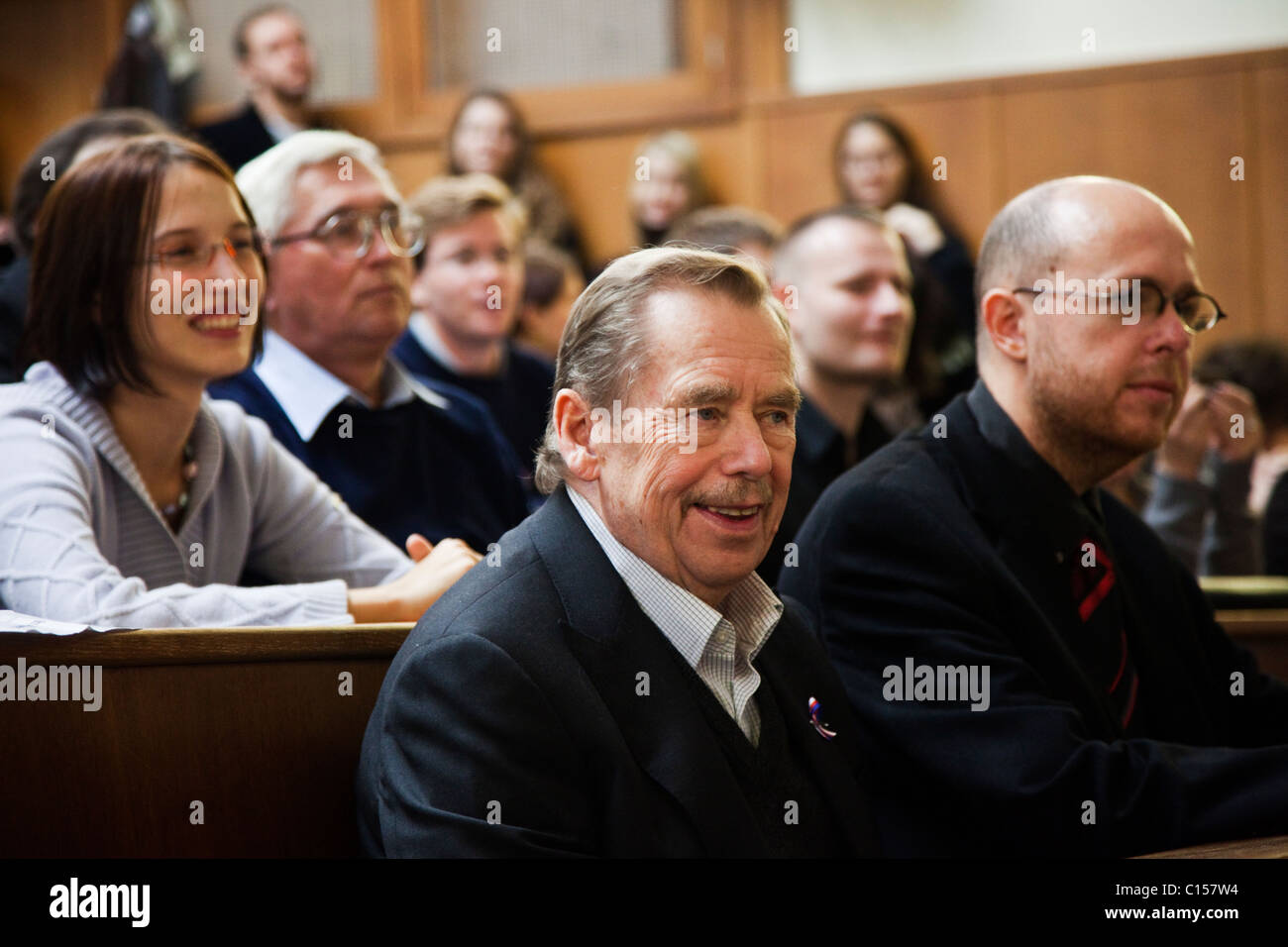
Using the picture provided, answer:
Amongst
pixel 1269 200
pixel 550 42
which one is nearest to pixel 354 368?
pixel 550 42

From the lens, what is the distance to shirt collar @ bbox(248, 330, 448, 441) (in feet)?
8.67

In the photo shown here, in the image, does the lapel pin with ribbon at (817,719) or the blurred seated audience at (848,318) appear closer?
the lapel pin with ribbon at (817,719)

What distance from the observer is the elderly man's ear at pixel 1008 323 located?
2.14 meters

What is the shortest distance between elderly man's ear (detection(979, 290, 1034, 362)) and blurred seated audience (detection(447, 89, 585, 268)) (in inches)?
145

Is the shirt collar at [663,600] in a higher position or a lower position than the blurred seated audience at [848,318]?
lower

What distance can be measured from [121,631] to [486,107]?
4.42 metres

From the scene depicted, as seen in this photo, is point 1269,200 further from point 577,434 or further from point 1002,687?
point 577,434

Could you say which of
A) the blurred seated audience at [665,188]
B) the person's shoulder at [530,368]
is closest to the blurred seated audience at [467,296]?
the person's shoulder at [530,368]

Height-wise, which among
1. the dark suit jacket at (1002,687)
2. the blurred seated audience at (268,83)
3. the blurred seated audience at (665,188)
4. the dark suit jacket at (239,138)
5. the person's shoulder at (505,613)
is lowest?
the dark suit jacket at (1002,687)

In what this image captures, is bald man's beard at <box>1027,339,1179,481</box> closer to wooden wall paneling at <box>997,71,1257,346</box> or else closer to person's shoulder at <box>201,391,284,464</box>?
person's shoulder at <box>201,391,284,464</box>

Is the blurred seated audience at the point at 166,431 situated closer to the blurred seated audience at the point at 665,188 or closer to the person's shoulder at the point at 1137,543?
the person's shoulder at the point at 1137,543

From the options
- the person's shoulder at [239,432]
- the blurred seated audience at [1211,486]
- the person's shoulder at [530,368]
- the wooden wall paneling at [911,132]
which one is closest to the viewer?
the person's shoulder at [239,432]

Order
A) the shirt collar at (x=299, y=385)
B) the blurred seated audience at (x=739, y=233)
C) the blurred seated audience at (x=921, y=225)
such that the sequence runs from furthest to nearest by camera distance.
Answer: the blurred seated audience at (x=921, y=225) < the blurred seated audience at (x=739, y=233) < the shirt collar at (x=299, y=385)
